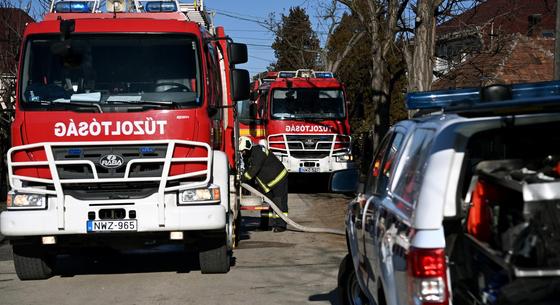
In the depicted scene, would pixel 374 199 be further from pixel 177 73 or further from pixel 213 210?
pixel 177 73

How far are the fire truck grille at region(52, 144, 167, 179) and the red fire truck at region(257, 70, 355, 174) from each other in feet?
38.6

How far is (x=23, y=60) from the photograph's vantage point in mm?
9234

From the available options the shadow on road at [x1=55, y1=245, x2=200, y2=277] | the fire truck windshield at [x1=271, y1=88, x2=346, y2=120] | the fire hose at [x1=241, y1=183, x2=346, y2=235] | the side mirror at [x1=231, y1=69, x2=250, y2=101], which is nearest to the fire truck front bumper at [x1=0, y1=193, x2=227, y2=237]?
the shadow on road at [x1=55, y1=245, x2=200, y2=277]

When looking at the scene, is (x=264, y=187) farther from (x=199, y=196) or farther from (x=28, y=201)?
(x=28, y=201)

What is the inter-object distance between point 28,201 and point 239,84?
2986 mm

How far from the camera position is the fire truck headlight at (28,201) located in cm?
869

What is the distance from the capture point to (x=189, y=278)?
9.43m

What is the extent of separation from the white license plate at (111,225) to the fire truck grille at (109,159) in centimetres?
51

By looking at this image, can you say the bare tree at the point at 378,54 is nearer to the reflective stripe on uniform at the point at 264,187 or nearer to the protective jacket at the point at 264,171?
the protective jacket at the point at 264,171

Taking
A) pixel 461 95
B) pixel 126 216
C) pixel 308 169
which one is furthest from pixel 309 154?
pixel 461 95

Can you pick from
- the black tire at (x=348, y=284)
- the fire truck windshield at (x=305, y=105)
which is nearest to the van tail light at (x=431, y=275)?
the black tire at (x=348, y=284)

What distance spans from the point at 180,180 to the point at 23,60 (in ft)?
7.64

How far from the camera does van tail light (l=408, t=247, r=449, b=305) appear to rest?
3881mm

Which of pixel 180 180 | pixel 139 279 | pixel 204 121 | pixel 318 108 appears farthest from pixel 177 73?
pixel 318 108
